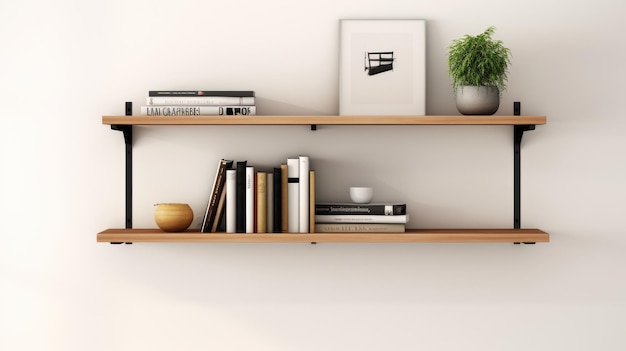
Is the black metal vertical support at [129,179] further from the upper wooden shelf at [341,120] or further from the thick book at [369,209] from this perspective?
the thick book at [369,209]

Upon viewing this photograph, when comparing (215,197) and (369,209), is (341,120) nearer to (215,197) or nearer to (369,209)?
(369,209)

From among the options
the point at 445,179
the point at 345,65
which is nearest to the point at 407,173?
the point at 445,179

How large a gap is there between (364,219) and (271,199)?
0.31 metres

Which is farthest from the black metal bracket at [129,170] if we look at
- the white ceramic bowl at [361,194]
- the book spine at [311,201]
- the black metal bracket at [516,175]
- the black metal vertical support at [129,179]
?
the black metal bracket at [516,175]

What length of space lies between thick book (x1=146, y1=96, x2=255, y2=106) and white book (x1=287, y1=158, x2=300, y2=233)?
27 centimetres

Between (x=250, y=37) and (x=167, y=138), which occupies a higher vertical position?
(x=250, y=37)

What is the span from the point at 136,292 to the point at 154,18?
0.95 m

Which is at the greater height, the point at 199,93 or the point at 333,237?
the point at 199,93

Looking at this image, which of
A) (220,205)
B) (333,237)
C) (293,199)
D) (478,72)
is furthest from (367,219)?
(478,72)

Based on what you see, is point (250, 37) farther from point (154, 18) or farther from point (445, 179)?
point (445, 179)

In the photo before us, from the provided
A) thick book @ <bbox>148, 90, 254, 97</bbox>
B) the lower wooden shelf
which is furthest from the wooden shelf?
thick book @ <bbox>148, 90, 254, 97</bbox>

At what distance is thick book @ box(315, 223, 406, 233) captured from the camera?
78.1 inches

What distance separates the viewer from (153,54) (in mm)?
2146

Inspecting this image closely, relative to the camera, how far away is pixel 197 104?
6.56 ft
